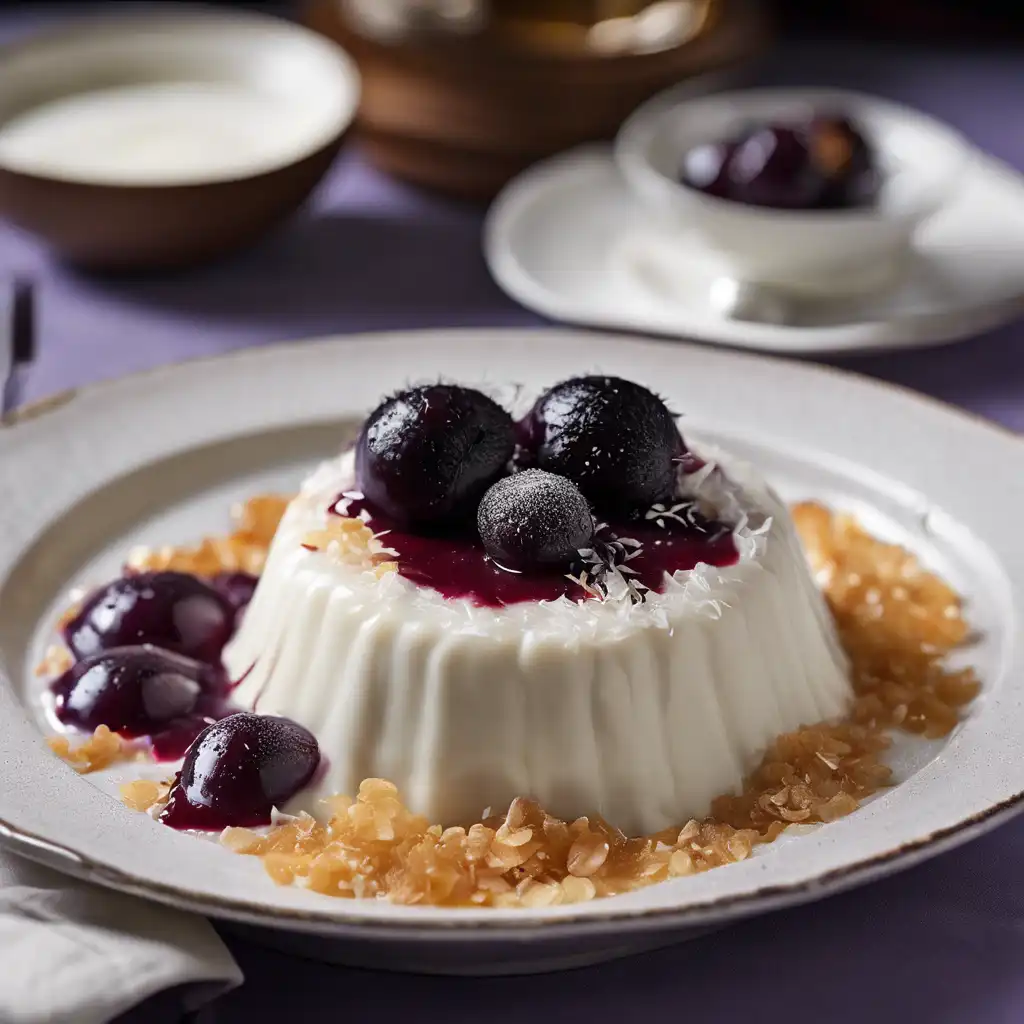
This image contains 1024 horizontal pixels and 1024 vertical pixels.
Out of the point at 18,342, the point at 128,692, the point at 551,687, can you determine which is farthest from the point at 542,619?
the point at 18,342

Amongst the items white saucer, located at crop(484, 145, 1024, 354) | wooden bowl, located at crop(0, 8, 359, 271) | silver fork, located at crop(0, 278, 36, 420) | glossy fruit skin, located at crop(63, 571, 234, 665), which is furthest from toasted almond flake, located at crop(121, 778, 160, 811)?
wooden bowl, located at crop(0, 8, 359, 271)

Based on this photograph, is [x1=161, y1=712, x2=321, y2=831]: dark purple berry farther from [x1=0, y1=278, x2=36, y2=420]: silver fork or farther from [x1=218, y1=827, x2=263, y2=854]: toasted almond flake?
[x1=0, y1=278, x2=36, y2=420]: silver fork

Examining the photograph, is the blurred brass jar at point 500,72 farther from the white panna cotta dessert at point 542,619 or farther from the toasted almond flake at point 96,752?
the toasted almond flake at point 96,752

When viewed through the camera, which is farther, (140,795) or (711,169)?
(711,169)

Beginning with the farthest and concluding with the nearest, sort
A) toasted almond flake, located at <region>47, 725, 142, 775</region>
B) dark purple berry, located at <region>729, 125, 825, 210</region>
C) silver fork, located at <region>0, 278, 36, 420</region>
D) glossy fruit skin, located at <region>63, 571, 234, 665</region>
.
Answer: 1. dark purple berry, located at <region>729, 125, 825, 210</region>
2. silver fork, located at <region>0, 278, 36, 420</region>
3. glossy fruit skin, located at <region>63, 571, 234, 665</region>
4. toasted almond flake, located at <region>47, 725, 142, 775</region>

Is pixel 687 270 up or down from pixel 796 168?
down

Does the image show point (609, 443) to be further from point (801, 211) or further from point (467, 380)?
point (801, 211)

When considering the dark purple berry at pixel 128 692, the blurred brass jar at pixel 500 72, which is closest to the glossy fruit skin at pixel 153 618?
the dark purple berry at pixel 128 692
